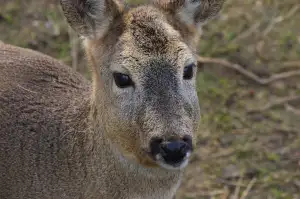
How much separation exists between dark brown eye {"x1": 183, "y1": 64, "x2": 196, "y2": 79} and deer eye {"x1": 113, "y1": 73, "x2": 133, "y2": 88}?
327 mm

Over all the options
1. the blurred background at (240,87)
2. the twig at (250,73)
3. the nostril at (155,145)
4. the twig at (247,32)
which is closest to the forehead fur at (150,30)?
the nostril at (155,145)

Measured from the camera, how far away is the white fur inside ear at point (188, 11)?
167 inches

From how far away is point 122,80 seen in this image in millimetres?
3912

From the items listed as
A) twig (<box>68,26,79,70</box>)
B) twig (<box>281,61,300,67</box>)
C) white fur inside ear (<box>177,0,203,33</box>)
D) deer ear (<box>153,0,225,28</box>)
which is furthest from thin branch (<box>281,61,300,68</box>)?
white fur inside ear (<box>177,0,203,33</box>)

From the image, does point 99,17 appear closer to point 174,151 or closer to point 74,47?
point 174,151

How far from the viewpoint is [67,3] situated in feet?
13.9

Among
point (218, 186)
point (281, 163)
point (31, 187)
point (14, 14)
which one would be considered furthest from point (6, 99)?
point (14, 14)

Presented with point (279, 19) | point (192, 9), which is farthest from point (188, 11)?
point (279, 19)

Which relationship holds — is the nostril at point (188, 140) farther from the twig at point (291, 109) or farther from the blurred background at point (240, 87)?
the twig at point (291, 109)

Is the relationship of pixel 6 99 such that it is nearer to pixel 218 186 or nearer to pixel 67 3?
pixel 67 3

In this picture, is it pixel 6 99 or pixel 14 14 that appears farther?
pixel 14 14

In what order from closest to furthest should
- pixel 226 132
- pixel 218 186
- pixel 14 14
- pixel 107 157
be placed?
pixel 107 157
pixel 218 186
pixel 226 132
pixel 14 14

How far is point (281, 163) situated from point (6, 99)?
2746 millimetres

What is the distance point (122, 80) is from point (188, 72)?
391mm
